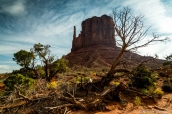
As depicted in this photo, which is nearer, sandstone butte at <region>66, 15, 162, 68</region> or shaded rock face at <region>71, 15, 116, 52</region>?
sandstone butte at <region>66, 15, 162, 68</region>

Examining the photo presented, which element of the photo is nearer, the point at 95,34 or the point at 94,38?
the point at 94,38

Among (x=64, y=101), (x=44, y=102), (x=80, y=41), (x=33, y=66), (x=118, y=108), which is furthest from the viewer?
(x=80, y=41)

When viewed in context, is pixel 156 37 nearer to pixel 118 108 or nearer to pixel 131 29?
pixel 131 29

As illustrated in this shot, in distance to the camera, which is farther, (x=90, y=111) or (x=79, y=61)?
(x=79, y=61)

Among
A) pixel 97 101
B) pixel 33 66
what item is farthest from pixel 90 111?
pixel 33 66

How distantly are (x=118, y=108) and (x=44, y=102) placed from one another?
4.09m

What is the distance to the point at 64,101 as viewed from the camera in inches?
251

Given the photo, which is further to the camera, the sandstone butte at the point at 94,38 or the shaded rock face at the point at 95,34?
the shaded rock face at the point at 95,34

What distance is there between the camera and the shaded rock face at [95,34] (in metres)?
89.8

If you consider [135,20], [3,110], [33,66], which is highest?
[135,20]

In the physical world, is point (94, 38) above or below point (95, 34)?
below

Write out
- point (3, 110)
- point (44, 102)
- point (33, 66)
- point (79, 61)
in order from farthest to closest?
point (79, 61) → point (33, 66) → point (44, 102) → point (3, 110)

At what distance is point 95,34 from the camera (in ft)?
302

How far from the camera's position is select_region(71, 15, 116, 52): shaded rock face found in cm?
8979
